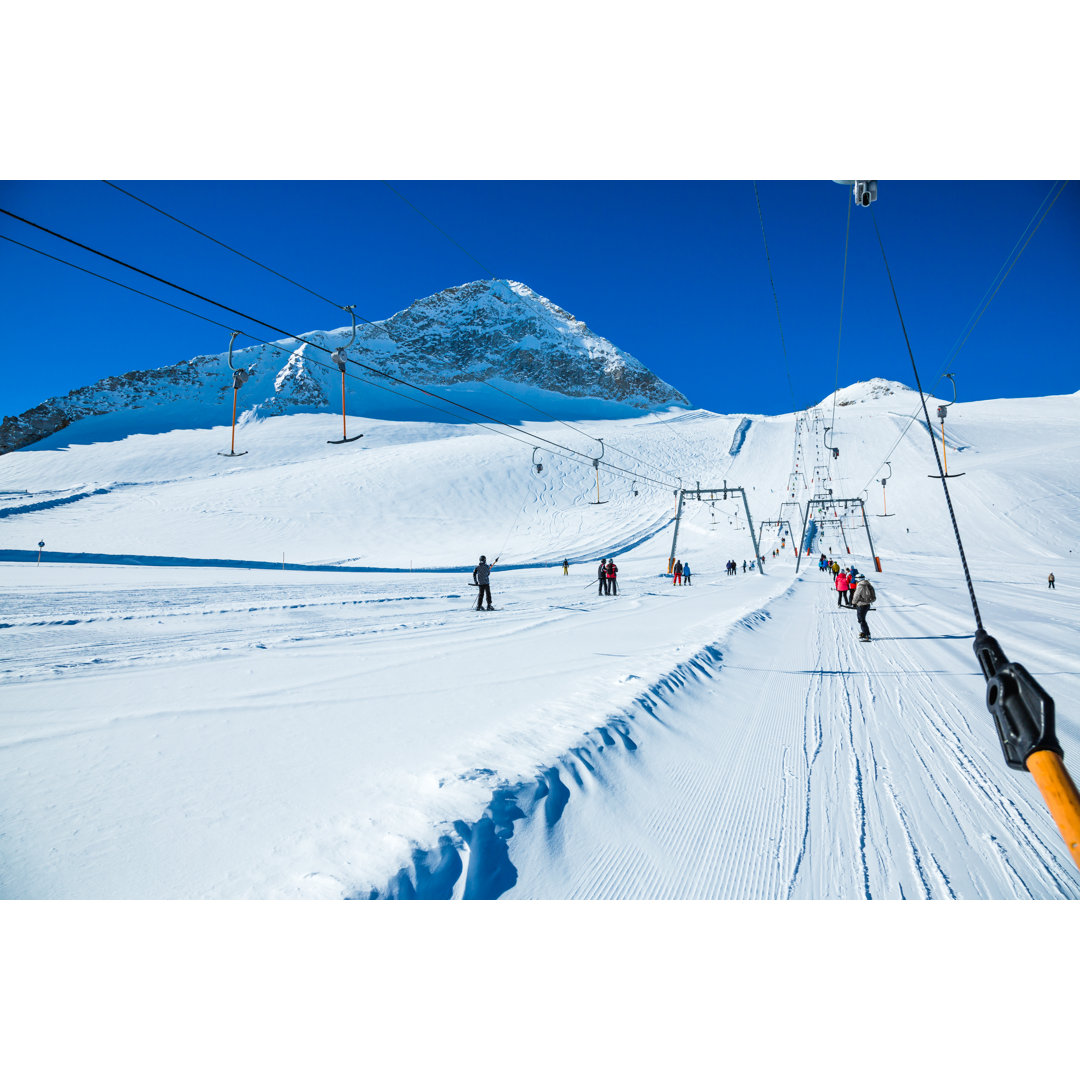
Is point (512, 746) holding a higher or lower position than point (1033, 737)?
lower

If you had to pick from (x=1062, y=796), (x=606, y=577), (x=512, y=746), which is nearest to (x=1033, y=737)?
(x=1062, y=796)

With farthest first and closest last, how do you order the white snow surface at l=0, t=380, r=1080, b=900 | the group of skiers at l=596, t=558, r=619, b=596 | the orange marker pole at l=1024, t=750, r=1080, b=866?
the group of skiers at l=596, t=558, r=619, b=596, the white snow surface at l=0, t=380, r=1080, b=900, the orange marker pole at l=1024, t=750, r=1080, b=866

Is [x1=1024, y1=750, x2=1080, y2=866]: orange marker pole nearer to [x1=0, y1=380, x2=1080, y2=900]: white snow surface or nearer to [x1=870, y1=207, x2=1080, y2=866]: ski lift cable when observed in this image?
[x1=870, y1=207, x2=1080, y2=866]: ski lift cable

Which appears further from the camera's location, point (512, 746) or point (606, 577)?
point (606, 577)

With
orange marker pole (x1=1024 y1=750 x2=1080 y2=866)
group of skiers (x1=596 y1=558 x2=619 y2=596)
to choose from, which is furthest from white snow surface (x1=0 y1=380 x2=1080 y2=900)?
orange marker pole (x1=1024 y1=750 x2=1080 y2=866)

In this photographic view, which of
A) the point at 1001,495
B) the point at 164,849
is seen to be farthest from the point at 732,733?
the point at 1001,495

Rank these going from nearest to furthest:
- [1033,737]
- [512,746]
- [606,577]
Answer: [1033,737]
[512,746]
[606,577]

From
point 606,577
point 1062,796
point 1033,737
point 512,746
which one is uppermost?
point 606,577

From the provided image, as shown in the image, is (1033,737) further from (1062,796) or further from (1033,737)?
(1062,796)

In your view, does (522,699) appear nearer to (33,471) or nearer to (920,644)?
(920,644)

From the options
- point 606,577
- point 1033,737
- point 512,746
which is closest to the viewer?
point 1033,737

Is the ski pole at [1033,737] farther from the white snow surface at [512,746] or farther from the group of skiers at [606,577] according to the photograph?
the group of skiers at [606,577]

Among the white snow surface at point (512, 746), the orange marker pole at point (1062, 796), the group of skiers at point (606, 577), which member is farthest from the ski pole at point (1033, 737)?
the group of skiers at point (606, 577)
